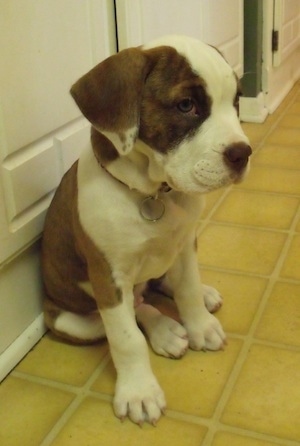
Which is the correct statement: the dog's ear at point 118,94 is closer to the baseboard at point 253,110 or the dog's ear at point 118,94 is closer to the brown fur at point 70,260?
the brown fur at point 70,260

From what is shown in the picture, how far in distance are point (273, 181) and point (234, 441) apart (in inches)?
44.8

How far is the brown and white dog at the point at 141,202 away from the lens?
944 mm

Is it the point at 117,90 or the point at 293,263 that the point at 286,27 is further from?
the point at 117,90

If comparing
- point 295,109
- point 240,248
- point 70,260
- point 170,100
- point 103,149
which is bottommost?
point 295,109

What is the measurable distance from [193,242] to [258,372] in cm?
28

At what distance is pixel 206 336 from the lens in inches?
49.9

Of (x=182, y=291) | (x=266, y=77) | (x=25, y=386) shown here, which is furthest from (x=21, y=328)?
(x=266, y=77)

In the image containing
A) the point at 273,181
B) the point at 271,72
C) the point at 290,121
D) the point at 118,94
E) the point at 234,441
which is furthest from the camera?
the point at 271,72

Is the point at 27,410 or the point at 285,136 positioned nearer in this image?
the point at 27,410

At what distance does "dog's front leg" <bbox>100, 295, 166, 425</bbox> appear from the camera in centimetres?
110

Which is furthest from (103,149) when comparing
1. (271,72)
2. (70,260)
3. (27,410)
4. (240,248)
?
(271,72)

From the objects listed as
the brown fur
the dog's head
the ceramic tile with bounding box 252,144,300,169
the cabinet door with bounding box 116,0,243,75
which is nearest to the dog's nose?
the dog's head

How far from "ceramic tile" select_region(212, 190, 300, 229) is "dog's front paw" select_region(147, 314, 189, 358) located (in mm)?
576

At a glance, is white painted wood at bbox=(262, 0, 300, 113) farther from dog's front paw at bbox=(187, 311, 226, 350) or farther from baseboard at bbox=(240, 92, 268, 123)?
dog's front paw at bbox=(187, 311, 226, 350)
